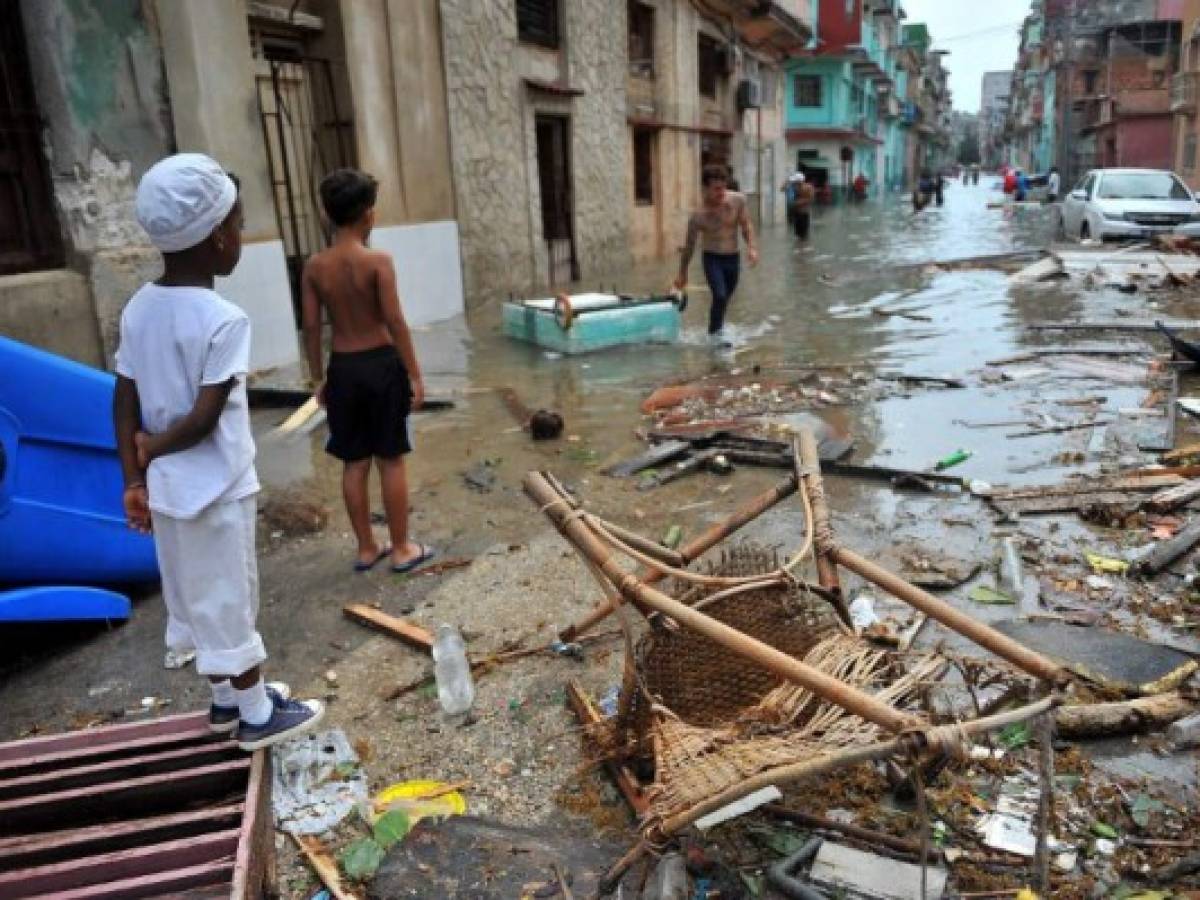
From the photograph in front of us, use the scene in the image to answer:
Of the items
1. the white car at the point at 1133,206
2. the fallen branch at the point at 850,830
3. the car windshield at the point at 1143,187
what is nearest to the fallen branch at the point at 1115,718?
the fallen branch at the point at 850,830

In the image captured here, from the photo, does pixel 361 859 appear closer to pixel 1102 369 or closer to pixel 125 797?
pixel 125 797

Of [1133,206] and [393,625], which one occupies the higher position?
[1133,206]

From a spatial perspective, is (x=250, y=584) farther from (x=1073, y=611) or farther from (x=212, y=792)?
(x=1073, y=611)

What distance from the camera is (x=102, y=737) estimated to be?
255 cm

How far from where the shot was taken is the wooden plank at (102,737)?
250cm

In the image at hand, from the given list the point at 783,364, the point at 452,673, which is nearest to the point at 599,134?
the point at 783,364

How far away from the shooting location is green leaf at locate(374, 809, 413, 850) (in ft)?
8.23

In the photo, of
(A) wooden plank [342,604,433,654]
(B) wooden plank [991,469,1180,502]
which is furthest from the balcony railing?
(A) wooden plank [342,604,433,654]

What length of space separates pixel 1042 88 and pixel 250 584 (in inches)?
3337

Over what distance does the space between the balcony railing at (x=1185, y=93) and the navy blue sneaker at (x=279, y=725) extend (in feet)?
121

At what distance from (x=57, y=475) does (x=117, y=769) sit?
168 cm

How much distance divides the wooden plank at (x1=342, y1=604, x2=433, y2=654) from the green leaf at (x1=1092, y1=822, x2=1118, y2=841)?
234cm

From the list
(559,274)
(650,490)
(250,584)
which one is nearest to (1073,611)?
(650,490)

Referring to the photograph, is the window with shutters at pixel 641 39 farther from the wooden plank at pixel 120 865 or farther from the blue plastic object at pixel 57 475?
the wooden plank at pixel 120 865
